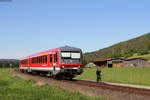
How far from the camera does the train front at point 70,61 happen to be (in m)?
25.3

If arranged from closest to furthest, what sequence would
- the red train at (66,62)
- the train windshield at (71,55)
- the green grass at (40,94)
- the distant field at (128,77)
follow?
the green grass at (40,94)
the red train at (66,62)
the train windshield at (71,55)
the distant field at (128,77)

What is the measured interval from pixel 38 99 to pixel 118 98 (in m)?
3.91

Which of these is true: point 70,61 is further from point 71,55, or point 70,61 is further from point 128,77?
point 128,77

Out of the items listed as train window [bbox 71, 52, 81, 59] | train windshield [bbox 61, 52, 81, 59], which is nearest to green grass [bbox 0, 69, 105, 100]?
train windshield [bbox 61, 52, 81, 59]

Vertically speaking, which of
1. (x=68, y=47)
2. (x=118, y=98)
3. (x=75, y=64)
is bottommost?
(x=118, y=98)

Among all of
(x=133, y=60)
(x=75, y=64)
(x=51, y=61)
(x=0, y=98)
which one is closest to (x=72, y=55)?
(x=75, y=64)

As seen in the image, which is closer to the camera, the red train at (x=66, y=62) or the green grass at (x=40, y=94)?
the green grass at (x=40, y=94)

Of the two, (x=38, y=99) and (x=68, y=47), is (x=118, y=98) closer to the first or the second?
(x=38, y=99)

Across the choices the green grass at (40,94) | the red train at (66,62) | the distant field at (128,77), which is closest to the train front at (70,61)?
the red train at (66,62)

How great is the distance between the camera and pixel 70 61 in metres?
25.7

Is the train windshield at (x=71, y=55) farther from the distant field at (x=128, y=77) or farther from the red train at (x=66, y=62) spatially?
the distant field at (x=128, y=77)

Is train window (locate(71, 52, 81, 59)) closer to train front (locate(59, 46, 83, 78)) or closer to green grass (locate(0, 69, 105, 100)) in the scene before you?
train front (locate(59, 46, 83, 78))

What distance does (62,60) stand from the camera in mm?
25375

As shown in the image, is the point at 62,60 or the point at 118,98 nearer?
the point at 118,98
